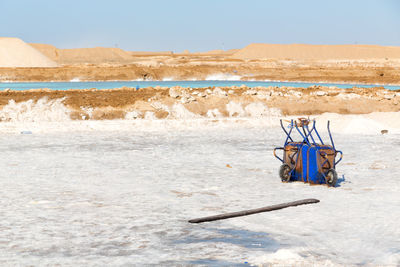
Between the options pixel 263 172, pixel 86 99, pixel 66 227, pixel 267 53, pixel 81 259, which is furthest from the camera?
pixel 267 53

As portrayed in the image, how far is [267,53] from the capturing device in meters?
182

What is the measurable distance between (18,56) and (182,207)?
8057 centimetres

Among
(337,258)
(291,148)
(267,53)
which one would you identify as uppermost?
(267,53)

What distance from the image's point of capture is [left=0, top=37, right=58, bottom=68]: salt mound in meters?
80.9

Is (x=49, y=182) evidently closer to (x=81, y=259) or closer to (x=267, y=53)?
(x=81, y=259)

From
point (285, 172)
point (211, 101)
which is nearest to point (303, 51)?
point (211, 101)

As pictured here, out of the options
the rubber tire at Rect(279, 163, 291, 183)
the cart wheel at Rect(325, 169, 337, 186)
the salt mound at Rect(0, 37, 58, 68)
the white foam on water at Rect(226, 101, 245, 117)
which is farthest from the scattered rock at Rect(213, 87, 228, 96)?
the salt mound at Rect(0, 37, 58, 68)

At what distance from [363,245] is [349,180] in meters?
4.26

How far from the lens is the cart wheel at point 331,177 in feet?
31.2

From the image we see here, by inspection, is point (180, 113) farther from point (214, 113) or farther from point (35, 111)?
point (35, 111)

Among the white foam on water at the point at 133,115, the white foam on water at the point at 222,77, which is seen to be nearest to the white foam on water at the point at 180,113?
the white foam on water at the point at 133,115

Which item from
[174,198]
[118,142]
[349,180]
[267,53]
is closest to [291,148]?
[349,180]

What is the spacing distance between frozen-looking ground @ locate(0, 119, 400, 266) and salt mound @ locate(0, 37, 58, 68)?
69.7 metres

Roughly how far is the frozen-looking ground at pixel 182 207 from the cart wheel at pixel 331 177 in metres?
0.14
